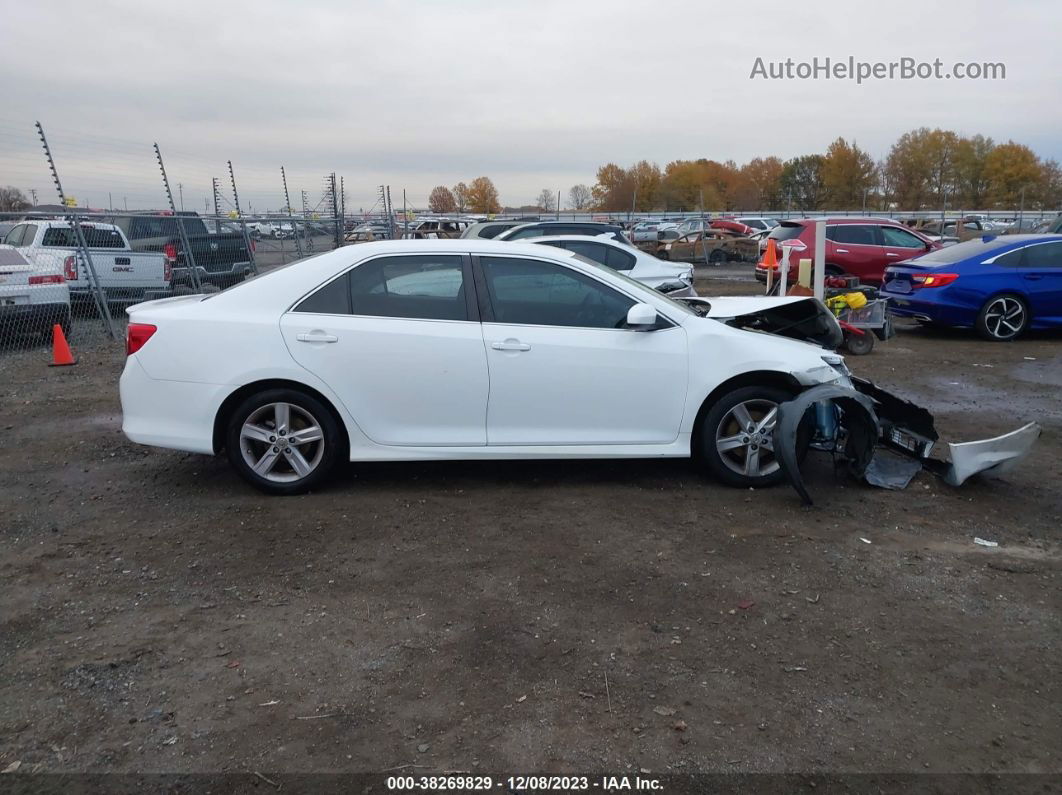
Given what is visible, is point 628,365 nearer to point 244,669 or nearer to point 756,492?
point 756,492

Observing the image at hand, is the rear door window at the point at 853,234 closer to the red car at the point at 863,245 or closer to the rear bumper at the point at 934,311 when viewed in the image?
the red car at the point at 863,245

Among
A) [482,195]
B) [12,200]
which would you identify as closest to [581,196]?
[482,195]

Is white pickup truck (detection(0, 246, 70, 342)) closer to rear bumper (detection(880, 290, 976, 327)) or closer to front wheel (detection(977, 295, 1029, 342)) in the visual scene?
rear bumper (detection(880, 290, 976, 327))

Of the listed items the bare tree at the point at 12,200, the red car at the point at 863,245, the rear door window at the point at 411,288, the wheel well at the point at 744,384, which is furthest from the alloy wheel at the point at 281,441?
the bare tree at the point at 12,200

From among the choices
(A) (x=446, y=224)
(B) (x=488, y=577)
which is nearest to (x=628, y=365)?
(B) (x=488, y=577)

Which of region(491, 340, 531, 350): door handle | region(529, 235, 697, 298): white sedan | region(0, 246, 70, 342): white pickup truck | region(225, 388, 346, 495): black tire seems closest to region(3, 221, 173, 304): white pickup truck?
region(0, 246, 70, 342): white pickup truck

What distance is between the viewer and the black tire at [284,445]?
5496mm

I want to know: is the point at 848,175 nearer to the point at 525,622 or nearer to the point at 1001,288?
the point at 1001,288

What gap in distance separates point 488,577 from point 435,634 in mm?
625

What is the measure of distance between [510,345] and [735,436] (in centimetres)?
160

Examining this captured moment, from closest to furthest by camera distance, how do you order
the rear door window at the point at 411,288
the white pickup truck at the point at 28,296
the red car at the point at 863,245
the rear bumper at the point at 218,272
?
1. the rear door window at the point at 411,288
2. the white pickup truck at the point at 28,296
3. the rear bumper at the point at 218,272
4. the red car at the point at 863,245

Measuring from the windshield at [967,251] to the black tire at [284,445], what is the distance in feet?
33.5

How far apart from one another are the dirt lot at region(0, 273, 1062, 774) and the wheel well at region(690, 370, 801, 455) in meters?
0.42

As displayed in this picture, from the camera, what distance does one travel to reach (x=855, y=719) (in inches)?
126
